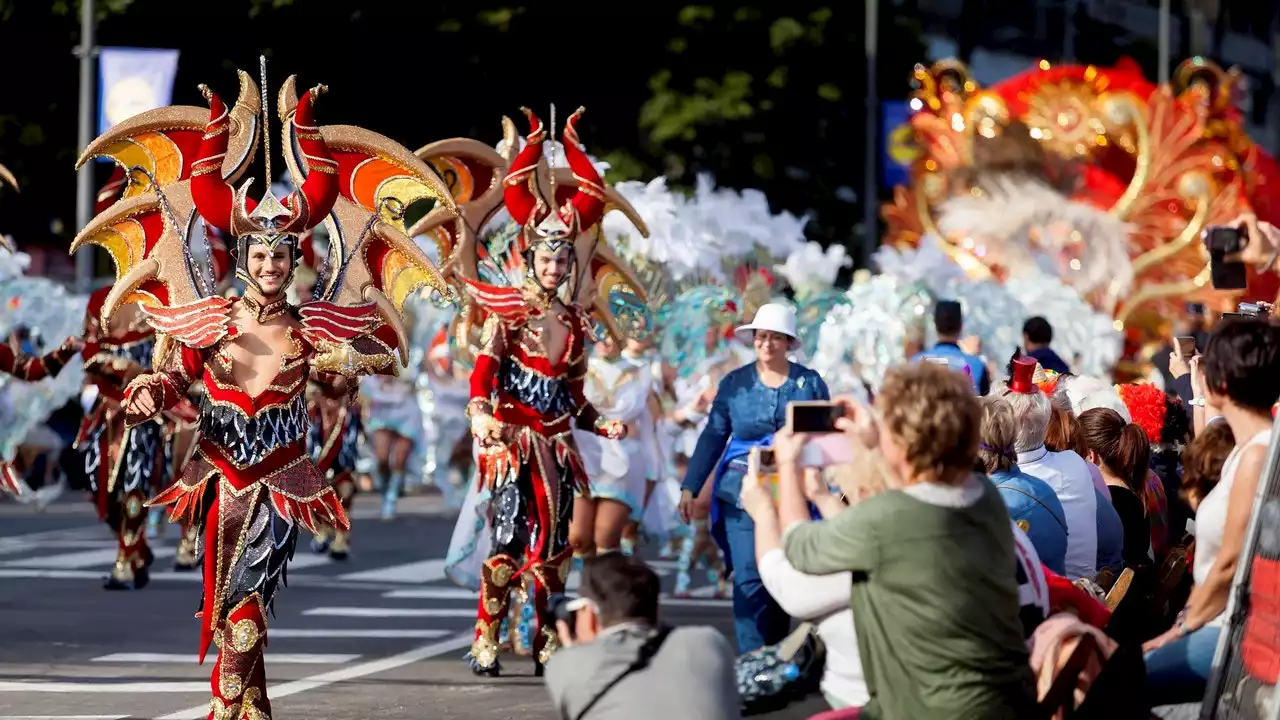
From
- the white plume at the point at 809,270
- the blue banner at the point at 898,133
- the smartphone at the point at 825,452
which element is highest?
the blue banner at the point at 898,133

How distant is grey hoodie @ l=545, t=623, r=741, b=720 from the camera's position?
5.68 metres

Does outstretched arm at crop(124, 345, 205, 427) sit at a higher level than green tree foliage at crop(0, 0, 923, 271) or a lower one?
lower

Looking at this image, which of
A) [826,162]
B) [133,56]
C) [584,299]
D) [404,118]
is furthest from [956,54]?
[584,299]

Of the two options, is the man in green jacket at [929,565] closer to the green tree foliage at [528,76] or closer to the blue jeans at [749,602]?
the blue jeans at [749,602]

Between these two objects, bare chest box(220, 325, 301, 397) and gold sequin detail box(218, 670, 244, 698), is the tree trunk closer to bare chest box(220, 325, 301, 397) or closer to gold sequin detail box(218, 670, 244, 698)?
bare chest box(220, 325, 301, 397)

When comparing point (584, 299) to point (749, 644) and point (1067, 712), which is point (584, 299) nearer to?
point (749, 644)

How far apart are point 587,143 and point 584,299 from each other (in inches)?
888

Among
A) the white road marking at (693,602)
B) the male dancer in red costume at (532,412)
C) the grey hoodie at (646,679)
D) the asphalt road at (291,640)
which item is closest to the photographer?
the grey hoodie at (646,679)

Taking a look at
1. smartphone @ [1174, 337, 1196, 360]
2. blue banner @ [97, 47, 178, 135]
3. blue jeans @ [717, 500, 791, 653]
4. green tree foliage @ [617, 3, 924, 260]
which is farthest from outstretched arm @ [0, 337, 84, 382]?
green tree foliage @ [617, 3, 924, 260]

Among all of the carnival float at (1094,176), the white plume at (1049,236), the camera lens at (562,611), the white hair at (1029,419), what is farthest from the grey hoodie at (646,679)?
the carnival float at (1094,176)

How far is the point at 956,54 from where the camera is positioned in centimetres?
6200

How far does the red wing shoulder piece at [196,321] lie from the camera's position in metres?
9.14

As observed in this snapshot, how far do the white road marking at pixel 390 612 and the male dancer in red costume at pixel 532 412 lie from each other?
2815mm

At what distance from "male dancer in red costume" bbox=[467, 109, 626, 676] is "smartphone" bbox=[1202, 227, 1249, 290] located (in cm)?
349
